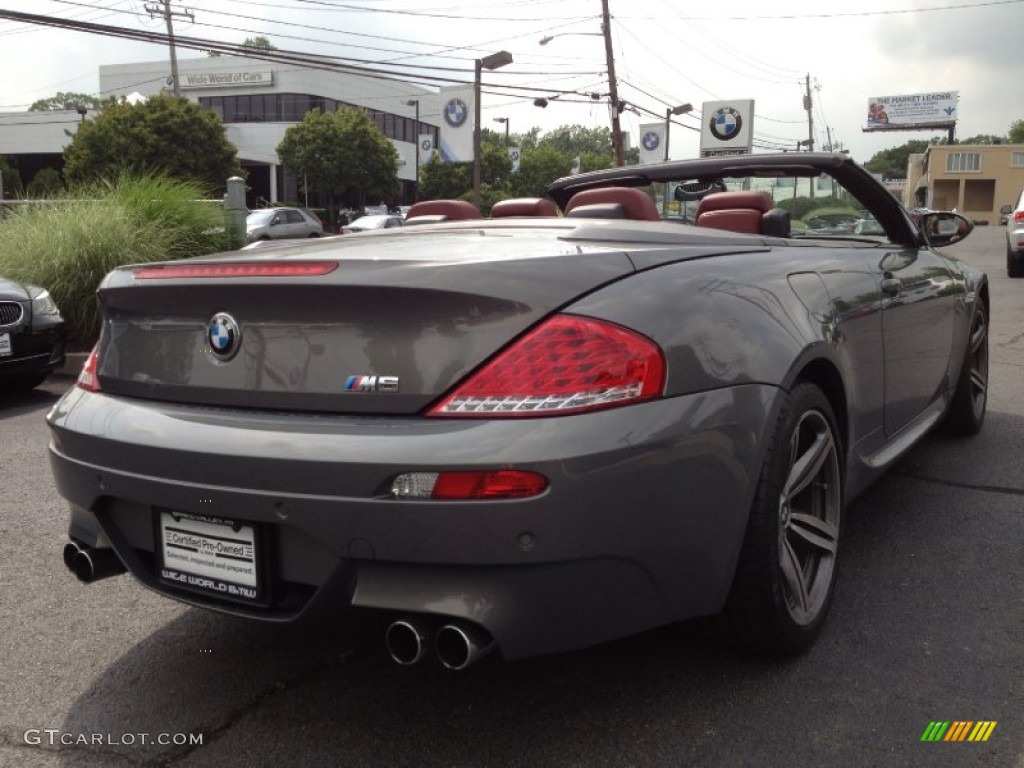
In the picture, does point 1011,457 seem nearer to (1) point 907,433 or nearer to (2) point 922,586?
(1) point 907,433

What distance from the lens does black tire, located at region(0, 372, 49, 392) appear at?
706 cm

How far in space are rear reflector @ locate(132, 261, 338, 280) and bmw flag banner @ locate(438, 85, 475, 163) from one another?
23.2m

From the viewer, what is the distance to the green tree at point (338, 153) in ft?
179

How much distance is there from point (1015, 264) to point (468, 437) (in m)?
16.9

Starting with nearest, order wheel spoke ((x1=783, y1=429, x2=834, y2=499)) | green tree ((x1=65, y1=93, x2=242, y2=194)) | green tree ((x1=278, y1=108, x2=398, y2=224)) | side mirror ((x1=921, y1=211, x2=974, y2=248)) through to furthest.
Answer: wheel spoke ((x1=783, y1=429, x2=834, y2=499)) → side mirror ((x1=921, y1=211, x2=974, y2=248)) → green tree ((x1=65, y1=93, x2=242, y2=194)) → green tree ((x1=278, y1=108, x2=398, y2=224))

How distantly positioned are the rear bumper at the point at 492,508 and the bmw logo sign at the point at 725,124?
24517mm

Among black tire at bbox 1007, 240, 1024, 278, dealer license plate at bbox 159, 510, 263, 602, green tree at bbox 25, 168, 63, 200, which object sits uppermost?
green tree at bbox 25, 168, 63, 200

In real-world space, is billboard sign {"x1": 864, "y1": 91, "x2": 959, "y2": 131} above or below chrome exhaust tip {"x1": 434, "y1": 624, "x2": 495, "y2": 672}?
above

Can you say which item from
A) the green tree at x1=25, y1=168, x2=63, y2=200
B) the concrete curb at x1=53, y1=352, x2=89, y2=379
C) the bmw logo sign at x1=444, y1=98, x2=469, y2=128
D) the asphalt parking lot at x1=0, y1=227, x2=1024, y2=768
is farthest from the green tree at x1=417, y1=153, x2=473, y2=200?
the asphalt parking lot at x1=0, y1=227, x2=1024, y2=768

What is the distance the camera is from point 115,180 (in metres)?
11.5

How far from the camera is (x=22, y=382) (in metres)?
7.27

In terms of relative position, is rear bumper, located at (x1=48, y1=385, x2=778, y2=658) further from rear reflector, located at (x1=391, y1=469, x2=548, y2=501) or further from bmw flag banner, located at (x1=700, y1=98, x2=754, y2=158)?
bmw flag banner, located at (x1=700, y1=98, x2=754, y2=158)

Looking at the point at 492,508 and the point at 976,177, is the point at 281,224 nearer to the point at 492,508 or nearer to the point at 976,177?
the point at 492,508

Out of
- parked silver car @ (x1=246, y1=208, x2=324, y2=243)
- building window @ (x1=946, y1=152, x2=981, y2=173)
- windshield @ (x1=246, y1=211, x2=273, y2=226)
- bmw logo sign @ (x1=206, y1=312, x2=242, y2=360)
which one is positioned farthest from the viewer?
building window @ (x1=946, y1=152, x2=981, y2=173)
